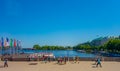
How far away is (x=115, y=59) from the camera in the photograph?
46438 mm

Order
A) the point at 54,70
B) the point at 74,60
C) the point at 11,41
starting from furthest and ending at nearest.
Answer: the point at 11,41 < the point at 74,60 < the point at 54,70

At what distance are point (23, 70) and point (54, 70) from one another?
12.9 ft

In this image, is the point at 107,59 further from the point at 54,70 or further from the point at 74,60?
the point at 54,70

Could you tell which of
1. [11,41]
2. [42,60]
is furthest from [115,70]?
[11,41]

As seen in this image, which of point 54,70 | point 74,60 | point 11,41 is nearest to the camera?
point 54,70

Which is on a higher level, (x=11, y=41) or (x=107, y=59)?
(x=11, y=41)

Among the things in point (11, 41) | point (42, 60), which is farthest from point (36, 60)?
point (11, 41)

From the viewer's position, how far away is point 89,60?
45.5 meters

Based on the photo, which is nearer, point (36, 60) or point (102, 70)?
point (102, 70)

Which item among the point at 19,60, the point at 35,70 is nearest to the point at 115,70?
the point at 35,70

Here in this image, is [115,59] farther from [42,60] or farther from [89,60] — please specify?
[42,60]

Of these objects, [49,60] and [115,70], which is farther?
[49,60]

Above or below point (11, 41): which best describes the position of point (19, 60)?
below

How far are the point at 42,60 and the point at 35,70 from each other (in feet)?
46.0
